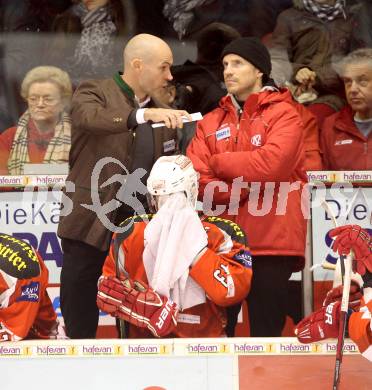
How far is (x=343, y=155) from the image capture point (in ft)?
17.6

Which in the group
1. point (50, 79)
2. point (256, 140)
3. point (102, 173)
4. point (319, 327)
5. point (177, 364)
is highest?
point (50, 79)

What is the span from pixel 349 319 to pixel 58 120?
2.38m

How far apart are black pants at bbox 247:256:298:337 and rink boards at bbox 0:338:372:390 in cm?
79

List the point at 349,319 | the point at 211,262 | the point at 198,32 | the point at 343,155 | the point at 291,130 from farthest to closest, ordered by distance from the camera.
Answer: the point at 198,32
the point at 343,155
the point at 291,130
the point at 211,262
the point at 349,319

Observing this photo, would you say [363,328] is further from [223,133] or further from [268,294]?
[223,133]

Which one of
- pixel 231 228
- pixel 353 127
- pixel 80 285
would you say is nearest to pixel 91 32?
pixel 353 127

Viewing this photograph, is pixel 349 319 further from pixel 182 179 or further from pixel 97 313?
pixel 97 313

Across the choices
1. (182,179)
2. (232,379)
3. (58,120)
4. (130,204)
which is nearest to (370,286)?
(232,379)

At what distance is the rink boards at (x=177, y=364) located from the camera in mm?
3807

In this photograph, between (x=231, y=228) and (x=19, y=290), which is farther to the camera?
(x=231, y=228)

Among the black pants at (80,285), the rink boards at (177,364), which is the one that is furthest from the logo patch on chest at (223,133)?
the rink boards at (177,364)

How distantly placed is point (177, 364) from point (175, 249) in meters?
0.59

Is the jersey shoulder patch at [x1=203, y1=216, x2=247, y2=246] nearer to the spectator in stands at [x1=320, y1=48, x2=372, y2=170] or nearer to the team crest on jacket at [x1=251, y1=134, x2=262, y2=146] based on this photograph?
the team crest on jacket at [x1=251, y1=134, x2=262, y2=146]

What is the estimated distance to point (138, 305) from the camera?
13.6ft
